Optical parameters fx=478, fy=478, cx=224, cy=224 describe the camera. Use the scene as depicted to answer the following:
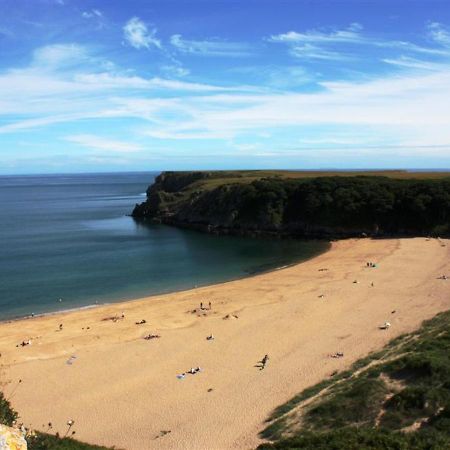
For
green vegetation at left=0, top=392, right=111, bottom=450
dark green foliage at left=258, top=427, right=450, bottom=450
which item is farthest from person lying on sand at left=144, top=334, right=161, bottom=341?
dark green foliage at left=258, top=427, right=450, bottom=450

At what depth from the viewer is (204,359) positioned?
2373cm

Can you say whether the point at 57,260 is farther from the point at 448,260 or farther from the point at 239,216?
the point at 448,260

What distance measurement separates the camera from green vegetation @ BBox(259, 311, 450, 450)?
1243cm

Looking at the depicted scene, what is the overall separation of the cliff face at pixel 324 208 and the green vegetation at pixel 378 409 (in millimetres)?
44801

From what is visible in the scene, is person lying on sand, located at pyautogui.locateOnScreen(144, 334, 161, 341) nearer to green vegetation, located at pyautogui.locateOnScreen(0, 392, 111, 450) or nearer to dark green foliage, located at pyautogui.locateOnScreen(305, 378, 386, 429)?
dark green foliage, located at pyautogui.locateOnScreen(305, 378, 386, 429)

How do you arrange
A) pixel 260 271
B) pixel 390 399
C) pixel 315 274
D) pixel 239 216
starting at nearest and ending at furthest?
pixel 390 399, pixel 315 274, pixel 260 271, pixel 239 216

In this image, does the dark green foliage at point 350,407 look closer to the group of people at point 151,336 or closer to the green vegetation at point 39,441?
the green vegetation at point 39,441

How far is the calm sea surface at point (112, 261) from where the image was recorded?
1526 inches

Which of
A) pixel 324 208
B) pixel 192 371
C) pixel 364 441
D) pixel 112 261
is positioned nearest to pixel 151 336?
pixel 192 371

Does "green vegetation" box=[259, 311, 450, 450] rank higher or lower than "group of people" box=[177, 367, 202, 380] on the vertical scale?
higher

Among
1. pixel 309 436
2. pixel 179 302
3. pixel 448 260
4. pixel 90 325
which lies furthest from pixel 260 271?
pixel 309 436

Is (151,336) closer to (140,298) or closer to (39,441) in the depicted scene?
(140,298)

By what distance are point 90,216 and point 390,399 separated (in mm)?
91070

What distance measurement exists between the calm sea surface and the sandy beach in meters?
4.57
